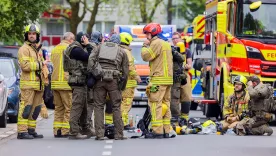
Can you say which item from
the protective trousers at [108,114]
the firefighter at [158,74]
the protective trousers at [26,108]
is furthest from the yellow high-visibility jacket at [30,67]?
the firefighter at [158,74]

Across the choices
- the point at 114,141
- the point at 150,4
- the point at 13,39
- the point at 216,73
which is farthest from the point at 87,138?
the point at 150,4

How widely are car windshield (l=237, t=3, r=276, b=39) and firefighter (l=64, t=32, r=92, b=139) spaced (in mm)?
6023

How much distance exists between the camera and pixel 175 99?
70.2ft

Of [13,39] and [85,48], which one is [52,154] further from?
[13,39]

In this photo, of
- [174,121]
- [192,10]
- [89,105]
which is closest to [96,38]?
[89,105]

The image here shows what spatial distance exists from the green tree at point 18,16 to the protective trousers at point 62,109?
13.7m

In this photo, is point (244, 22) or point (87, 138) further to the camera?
point (244, 22)

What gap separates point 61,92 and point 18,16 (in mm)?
14840

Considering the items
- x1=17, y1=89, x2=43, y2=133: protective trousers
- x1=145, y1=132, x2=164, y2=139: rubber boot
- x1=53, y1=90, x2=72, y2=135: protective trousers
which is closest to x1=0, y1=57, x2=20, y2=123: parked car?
x1=53, y1=90, x2=72, y2=135: protective trousers

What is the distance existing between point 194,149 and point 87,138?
2893mm

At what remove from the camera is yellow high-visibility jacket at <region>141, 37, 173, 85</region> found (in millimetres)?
18875

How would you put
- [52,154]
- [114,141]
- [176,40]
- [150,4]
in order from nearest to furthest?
[52,154], [114,141], [176,40], [150,4]

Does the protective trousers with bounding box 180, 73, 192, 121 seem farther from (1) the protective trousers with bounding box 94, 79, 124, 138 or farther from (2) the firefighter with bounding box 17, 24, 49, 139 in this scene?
(2) the firefighter with bounding box 17, 24, 49, 139

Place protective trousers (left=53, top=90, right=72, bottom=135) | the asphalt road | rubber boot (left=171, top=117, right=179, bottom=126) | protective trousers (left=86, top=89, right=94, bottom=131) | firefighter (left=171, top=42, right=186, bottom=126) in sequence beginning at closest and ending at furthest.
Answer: the asphalt road < protective trousers (left=86, top=89, right=94, bottom=131) < protective trousers (left=53, top=90, right=72, bottom=135) < firefighter (left=171, top=42, right=186, bottom=126) < rubber boot (left=171, top=117, right=179, bottom=126)
